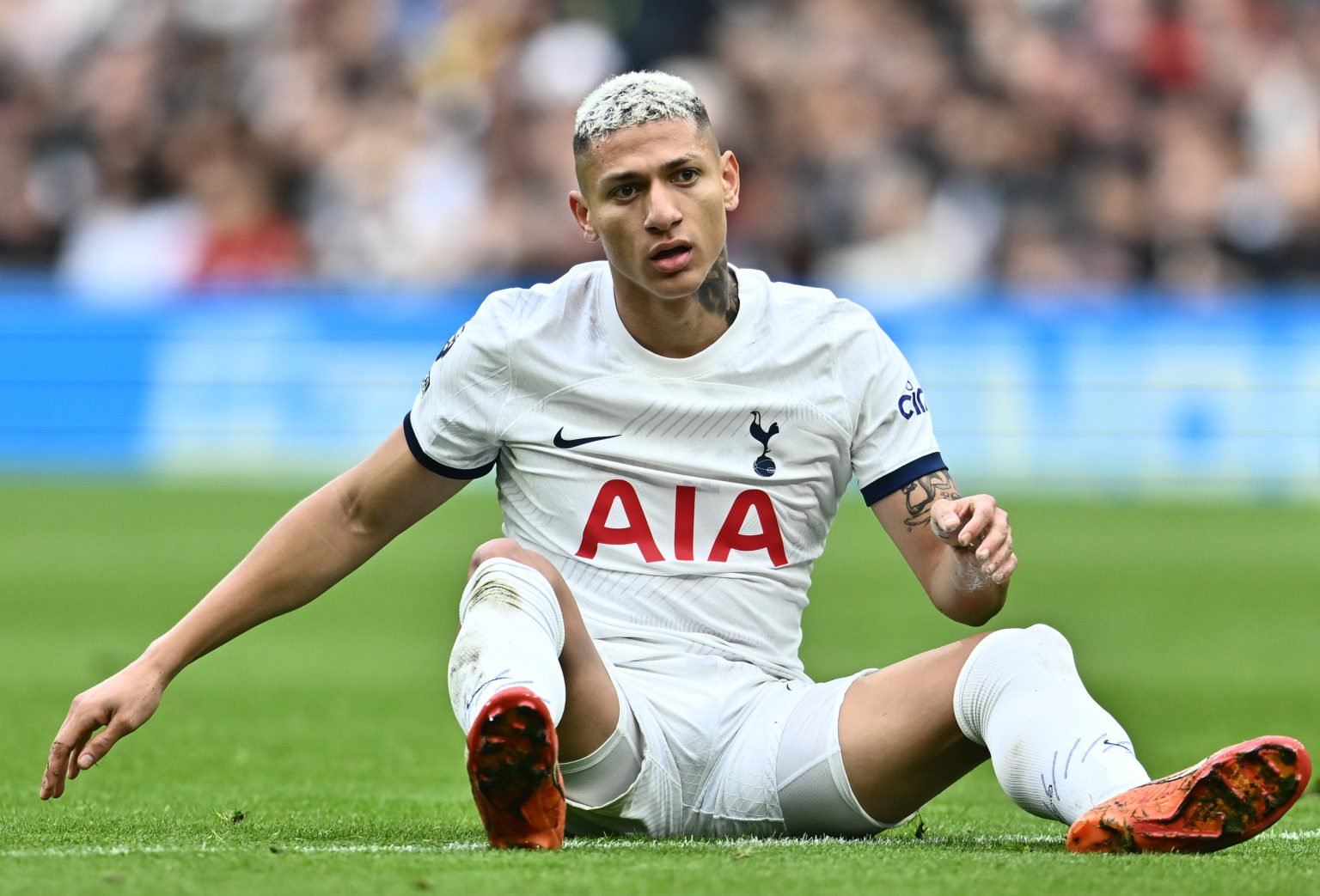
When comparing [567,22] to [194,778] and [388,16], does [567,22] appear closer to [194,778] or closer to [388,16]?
[388,16]

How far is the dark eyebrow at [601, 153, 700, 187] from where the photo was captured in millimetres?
4461

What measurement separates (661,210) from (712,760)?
1.16 meters

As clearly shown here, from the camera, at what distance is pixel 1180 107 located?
17.3m

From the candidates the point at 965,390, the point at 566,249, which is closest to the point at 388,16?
the point at 566,249

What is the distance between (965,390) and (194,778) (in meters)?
10.1

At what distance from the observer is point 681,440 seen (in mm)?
4660

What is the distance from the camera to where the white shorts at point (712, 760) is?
434 centimetres

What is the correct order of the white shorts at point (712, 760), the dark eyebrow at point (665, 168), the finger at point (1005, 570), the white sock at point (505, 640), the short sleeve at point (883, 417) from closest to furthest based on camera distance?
the white sock at point (505, 640) < the finger at point (1005, 570) < the white shorts at point (712, 760) < the dark eyebrow at point (665, 168) < the short sleeve at point (883, 417)

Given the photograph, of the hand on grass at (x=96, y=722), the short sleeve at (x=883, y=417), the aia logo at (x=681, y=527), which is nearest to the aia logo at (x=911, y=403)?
the short sleeve at (x=883, y=417)

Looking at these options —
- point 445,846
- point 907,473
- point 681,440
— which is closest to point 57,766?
point 445,846

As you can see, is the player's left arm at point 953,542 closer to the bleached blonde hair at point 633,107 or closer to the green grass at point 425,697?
the green grass at point 425,697

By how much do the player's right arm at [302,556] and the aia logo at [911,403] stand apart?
1.00 metres

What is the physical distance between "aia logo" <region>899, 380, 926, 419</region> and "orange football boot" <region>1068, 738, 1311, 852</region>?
1071 mm

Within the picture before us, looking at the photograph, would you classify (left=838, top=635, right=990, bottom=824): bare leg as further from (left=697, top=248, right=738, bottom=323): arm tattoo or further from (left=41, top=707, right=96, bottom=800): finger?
(left=41, top=707, right=96, bottom=800): finger
